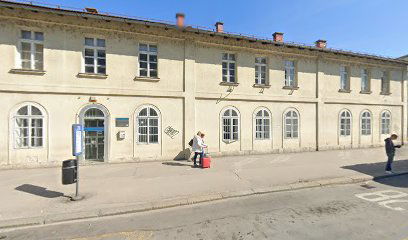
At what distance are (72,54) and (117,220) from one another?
846 cm

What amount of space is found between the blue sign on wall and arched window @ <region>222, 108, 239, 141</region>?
7776 millimetres

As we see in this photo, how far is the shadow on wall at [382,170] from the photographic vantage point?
739 centimetres

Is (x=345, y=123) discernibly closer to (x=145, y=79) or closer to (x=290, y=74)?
(x=290, y=74)

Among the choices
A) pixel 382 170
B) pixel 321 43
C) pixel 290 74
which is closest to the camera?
pixel 382 170

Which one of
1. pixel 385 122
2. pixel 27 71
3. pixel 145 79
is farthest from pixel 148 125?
pixel 385 122

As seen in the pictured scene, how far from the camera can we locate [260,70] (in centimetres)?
1300

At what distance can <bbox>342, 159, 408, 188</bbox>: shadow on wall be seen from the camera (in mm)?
7385

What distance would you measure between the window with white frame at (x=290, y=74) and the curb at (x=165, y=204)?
24.7 ft

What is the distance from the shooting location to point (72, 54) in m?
9.70

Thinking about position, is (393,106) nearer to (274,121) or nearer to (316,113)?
(316,113)

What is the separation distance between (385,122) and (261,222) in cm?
1778

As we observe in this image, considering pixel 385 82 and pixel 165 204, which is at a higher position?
pixel 385 82

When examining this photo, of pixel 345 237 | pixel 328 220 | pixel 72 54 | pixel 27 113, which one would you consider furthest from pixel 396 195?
pixel 27 113

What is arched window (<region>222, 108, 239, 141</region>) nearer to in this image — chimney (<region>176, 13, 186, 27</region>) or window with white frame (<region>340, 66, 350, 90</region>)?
chimney (<region>176, 13, 186, 27</region>)
